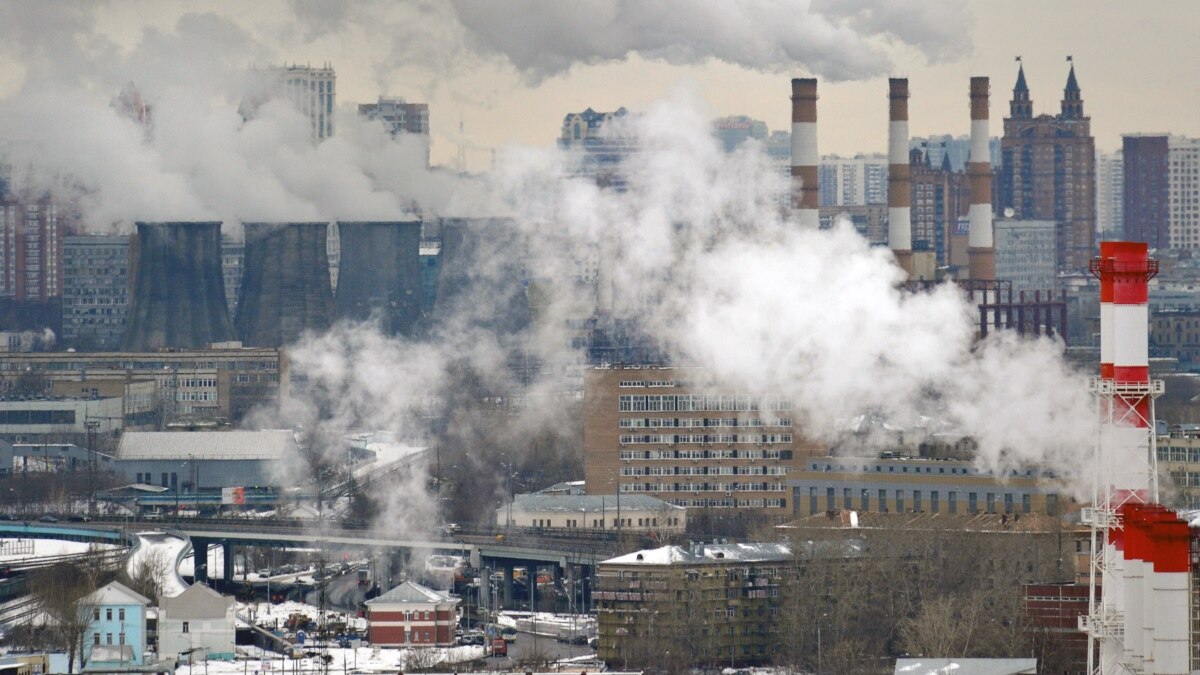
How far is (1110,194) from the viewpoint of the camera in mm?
134750

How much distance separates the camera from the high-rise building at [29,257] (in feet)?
330

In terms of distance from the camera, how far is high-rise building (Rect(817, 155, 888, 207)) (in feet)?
419

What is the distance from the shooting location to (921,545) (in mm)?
45094

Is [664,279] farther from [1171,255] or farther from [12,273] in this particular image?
[1171,255]

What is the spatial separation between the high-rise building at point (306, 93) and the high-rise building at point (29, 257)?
16.5m

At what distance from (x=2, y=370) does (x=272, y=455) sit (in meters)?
18.9

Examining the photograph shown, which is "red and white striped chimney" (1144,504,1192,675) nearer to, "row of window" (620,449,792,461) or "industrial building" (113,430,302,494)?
"row of window" (620,449,792,461)

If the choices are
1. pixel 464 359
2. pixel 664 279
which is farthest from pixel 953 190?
pixel 664 279

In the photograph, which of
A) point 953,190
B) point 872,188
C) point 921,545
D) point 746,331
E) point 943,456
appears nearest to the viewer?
point 921,545

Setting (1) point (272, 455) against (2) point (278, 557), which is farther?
(1) point (272, 455)

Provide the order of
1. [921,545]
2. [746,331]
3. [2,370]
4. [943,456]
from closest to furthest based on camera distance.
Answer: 1. [921,545]
2. [943,456]
3. [746,331]
4. [2,370]

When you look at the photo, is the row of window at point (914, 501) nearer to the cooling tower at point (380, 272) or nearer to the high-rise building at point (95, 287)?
the cooling tower at point (380, 272)

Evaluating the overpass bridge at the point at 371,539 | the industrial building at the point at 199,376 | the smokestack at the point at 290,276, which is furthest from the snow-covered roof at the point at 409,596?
the smokestack at the point at 290,276

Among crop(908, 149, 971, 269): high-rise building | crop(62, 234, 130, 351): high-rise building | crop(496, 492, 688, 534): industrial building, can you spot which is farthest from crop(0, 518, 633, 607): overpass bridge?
crop(908, 149, 971, 269): high-rise building
